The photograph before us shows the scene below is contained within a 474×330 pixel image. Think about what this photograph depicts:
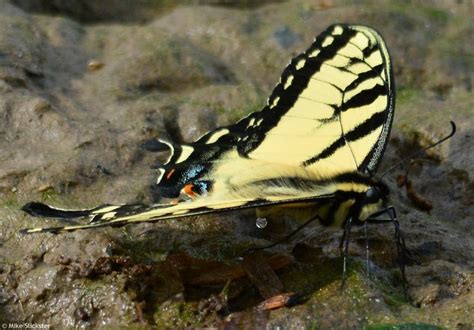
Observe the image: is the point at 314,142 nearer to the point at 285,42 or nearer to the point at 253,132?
the point at 253,132

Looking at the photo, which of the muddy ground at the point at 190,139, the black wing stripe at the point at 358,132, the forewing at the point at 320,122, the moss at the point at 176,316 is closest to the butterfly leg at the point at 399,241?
the muddy ground at the point at 190,139

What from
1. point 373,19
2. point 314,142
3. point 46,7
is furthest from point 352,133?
point 46,7

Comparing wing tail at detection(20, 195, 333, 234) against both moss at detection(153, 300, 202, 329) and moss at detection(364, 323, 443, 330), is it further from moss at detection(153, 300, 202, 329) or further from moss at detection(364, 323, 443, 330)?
moss at detection(364, 323, 443, 330)

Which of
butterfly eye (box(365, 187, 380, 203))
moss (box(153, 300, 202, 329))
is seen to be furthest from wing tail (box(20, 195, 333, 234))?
moss (box(153, 300, 202, 329))

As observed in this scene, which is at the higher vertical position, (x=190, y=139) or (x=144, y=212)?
(x=144, y=212)

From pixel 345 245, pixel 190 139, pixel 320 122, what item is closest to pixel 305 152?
pixel 320 122

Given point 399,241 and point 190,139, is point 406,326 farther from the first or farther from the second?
point 190,139
